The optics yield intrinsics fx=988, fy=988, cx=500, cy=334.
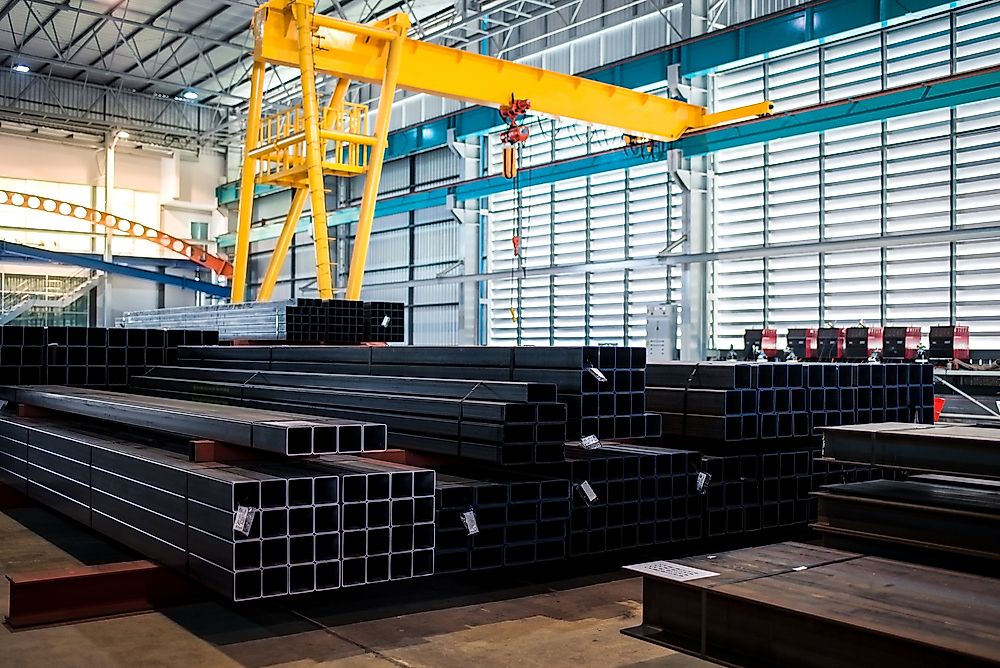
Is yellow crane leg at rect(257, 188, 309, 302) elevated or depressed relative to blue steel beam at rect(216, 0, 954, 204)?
depressed

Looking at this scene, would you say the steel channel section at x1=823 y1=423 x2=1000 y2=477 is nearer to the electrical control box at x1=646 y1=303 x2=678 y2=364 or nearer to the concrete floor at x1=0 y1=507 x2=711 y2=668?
the concrete floor at x1=0 y1=507 x2=711 y2=668

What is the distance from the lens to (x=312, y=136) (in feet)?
37.9

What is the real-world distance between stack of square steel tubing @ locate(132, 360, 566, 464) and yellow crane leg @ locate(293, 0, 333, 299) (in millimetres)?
3448

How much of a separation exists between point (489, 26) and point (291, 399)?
533 inches

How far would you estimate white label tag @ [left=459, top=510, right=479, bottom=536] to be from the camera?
18.2 ft

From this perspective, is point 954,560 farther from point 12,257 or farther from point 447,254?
point 12,257

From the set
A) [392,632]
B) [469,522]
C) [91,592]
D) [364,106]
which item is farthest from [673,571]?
[364,106]

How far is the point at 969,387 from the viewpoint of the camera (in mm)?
11414

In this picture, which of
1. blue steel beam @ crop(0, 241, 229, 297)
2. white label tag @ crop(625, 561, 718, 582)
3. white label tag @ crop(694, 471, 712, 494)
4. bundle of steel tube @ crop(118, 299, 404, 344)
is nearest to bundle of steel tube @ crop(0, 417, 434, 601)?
white label tag @ crop(625, 561, 718, 582)

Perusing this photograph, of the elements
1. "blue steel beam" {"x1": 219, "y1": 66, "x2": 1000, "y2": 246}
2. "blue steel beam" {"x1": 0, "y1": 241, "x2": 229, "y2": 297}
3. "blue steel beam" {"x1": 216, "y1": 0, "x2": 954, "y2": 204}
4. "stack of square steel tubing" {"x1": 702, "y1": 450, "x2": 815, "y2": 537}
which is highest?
"blue steel beam" {"x1": 216, "y1": 0, "x2": 954, "y2": 204}

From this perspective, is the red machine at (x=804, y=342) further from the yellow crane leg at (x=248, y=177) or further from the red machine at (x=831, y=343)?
the yellow crane leg at (x=248, y=177)

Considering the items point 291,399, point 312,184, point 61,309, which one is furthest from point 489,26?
point 61,309

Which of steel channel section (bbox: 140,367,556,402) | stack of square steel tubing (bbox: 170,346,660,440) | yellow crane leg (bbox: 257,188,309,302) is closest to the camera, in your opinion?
steel channel section (bbox: 140,367,556,402)

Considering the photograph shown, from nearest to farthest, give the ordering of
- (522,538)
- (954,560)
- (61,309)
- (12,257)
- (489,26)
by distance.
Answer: (954,560)
(522,538)
(489,26)
(12,257)
(61,309)
